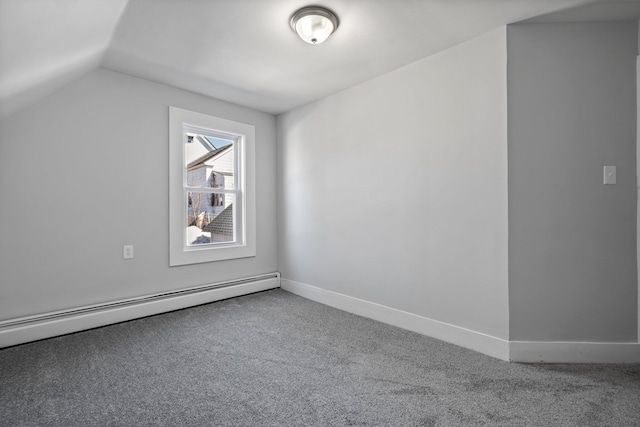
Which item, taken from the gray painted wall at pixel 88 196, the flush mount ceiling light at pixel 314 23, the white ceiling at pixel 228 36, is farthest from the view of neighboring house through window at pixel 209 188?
the flush mount ceiling light at pixel 314 23

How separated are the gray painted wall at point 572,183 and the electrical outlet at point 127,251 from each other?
3.09m

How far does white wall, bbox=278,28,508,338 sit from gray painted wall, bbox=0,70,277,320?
1.37m

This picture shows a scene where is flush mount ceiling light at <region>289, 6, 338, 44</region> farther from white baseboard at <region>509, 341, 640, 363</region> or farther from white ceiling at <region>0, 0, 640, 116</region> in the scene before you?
white baseboard at <region>509, 341, 640, 363</region>

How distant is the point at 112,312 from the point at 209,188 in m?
1.50

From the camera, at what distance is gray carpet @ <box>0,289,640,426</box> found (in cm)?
155

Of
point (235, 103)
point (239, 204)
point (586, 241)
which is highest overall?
point (235, 103)

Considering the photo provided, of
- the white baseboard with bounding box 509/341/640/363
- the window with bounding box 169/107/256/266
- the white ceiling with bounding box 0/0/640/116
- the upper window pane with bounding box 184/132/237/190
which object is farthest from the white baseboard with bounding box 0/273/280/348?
the white baseboard with bounding box 509/341/640/363

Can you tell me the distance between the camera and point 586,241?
82.2 inches

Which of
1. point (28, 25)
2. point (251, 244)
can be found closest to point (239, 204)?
point (251, 244)

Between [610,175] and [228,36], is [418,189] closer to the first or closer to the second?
[610,175]

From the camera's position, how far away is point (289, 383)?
184cm

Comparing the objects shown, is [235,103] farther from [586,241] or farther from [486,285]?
[586,241]

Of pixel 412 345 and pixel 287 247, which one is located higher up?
pixel 287 247

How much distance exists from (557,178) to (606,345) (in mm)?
1112
